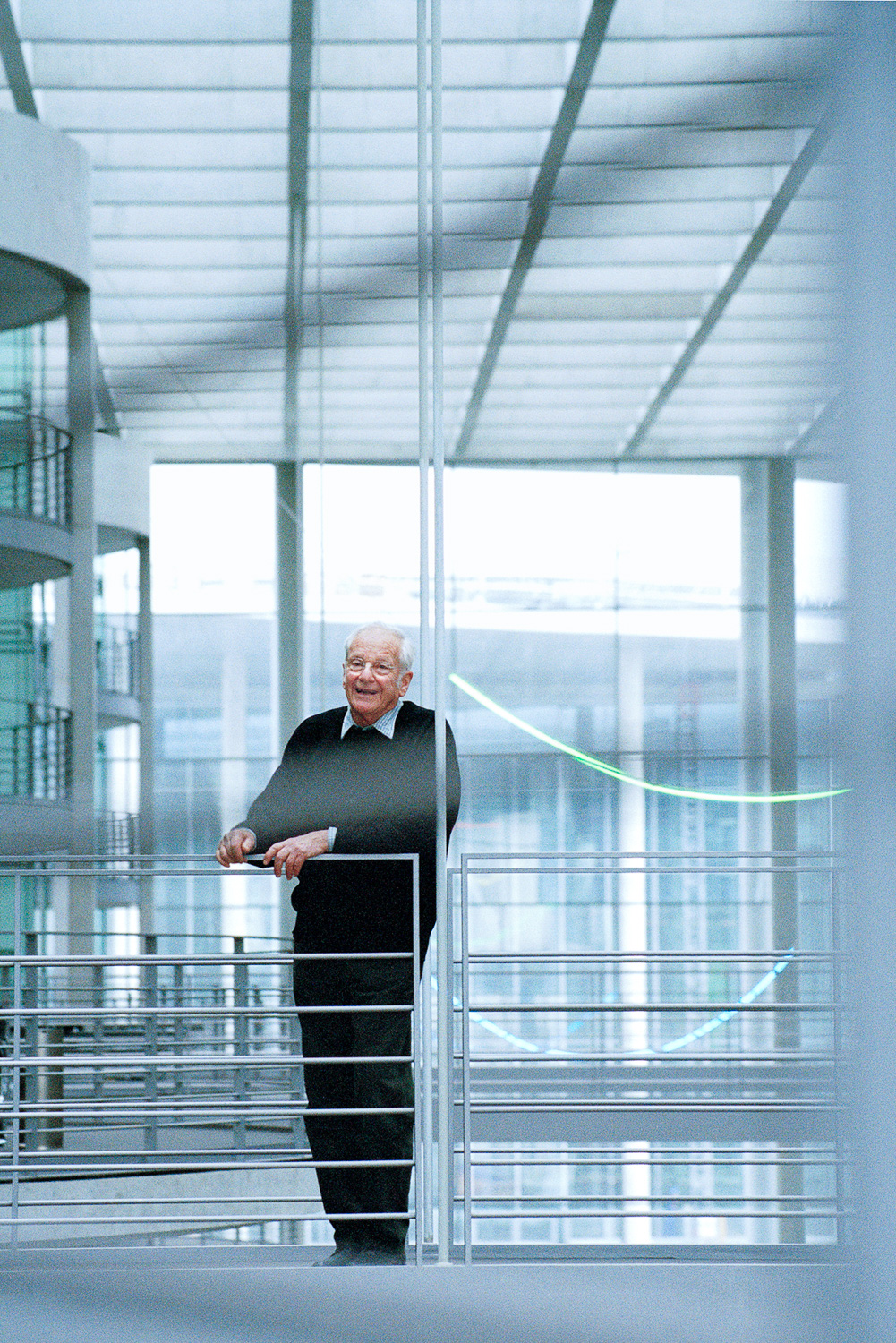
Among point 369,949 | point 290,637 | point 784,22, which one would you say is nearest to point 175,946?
point 290,637

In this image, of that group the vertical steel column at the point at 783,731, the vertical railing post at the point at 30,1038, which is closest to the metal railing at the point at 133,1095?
the vertical railing post at the point at 30,1038

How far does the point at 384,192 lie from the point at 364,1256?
1561mm

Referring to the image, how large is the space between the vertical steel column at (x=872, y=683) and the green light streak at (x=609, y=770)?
2610mm

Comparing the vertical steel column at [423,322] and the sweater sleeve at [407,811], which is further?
the vertical steel column at [423,322]

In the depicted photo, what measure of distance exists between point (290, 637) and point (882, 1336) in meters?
1.70

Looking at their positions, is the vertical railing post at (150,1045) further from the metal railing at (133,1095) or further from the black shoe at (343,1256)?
the black shoe at (343,1256)

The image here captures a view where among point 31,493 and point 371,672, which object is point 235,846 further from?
point 31,493

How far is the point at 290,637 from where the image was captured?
209 cm

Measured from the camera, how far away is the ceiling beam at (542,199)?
195 centimetres

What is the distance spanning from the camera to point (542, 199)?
275 cm

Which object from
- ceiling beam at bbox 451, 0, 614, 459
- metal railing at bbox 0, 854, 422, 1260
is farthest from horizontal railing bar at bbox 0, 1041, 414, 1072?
ceiling beam at bbox 451, 0, 614, 459

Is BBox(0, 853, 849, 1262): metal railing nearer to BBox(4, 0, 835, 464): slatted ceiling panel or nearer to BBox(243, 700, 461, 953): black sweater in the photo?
BBox(243, 700, 461, 953): black sweater

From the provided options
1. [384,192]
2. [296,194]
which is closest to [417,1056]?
[296,194]

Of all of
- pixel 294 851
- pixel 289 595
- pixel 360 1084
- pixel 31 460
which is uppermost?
pixel 31 460
